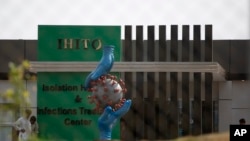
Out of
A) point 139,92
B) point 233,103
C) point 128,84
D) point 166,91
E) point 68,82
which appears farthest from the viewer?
point 233,103

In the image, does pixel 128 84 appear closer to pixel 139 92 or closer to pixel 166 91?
pixel 139 92

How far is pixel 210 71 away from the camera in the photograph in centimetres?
705

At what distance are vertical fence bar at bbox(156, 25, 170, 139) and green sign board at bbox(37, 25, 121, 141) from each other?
122 cm

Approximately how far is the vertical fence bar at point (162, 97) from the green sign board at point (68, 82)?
122 centimetres

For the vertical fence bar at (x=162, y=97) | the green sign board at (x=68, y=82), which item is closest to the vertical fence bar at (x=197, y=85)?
the vertical fence bar at (x=162, y=97)

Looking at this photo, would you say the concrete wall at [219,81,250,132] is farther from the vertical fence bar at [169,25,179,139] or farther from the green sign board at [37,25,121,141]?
the green sign board at [37,25,121,141]

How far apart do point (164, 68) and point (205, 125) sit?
727mm

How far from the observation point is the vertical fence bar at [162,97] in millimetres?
7269

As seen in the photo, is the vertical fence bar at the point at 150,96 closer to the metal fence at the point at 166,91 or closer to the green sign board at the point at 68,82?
the metal fence at the point at 166,91

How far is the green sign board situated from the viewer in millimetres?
5918

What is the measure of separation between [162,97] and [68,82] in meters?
1.53

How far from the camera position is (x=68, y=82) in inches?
239

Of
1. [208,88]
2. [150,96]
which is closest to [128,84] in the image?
[150,96]

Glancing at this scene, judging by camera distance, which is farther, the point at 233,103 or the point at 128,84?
the point at 233,103
